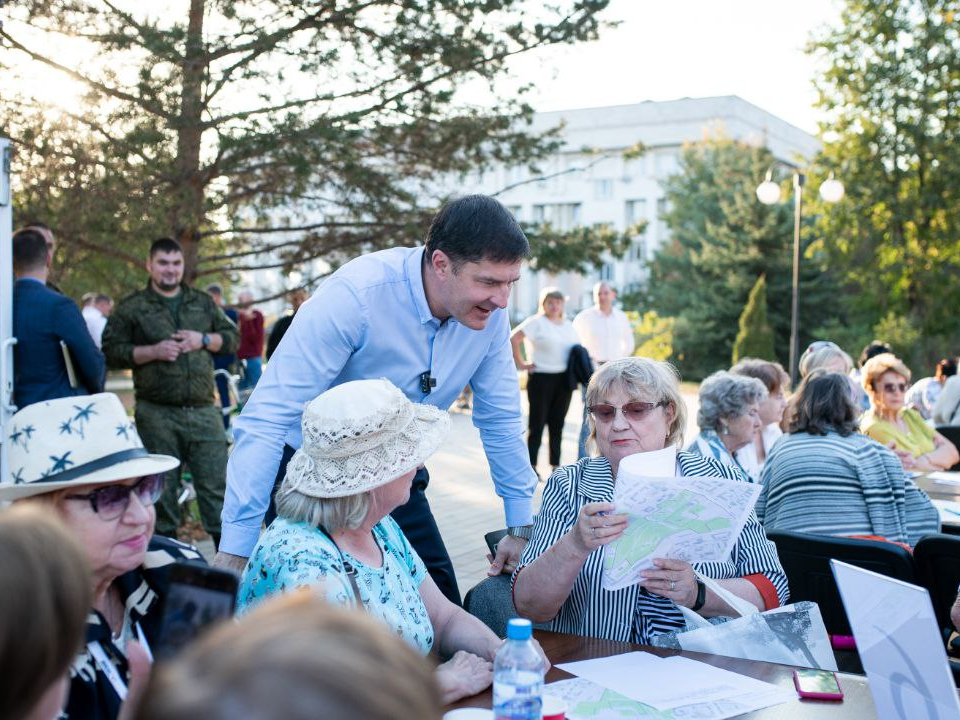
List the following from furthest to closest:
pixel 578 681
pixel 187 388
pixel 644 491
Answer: pixel 187 388 < pixel 644 491 < pixel 578 681

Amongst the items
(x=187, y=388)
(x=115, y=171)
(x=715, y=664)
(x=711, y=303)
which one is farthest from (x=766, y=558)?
(x=711, y=303)

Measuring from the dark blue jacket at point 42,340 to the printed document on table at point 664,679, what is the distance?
3.83m

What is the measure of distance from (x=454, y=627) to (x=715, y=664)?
28.2 inches

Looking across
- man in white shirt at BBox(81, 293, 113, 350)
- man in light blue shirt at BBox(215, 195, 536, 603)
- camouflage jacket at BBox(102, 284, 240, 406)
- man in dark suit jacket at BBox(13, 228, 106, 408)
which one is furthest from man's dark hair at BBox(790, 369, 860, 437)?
man in white shirt at BBox(81, 293, 113, 350)

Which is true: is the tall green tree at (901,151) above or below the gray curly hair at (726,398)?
above

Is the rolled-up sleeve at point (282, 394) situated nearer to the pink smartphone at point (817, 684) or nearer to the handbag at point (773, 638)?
the handbag at point (773, 638)

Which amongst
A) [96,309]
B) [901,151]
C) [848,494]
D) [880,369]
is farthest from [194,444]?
[901,151]

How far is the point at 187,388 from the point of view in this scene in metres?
5.94

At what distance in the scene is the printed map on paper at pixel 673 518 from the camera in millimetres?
2432

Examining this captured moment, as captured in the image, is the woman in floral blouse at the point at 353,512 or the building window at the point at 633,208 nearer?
the woman in floral blouse at the point at 353,512

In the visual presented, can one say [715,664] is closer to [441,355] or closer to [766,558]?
[766,558]

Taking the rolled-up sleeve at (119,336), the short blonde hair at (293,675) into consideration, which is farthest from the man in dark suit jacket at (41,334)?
the short blonde hair at (293,675)

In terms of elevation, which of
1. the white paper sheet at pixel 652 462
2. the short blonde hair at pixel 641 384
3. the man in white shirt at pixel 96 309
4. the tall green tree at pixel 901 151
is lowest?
the white paper sheet at pixel 652 462

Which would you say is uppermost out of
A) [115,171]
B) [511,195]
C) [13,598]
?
[511,195]
